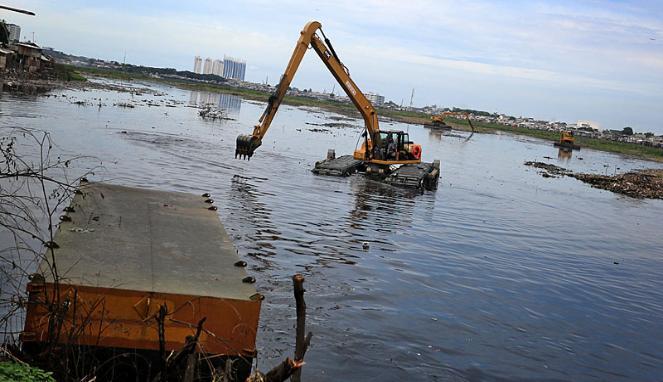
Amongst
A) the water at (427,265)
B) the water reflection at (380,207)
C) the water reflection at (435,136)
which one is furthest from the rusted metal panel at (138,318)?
the water reflection at (435,136)

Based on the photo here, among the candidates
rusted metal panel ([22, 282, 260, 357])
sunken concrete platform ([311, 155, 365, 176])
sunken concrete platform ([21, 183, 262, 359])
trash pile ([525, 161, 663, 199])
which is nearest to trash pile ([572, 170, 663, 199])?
trash pile ([525, 161, 663, 199])

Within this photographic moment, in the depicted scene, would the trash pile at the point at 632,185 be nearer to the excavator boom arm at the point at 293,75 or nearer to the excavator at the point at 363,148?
the excavator at the point at 363,148

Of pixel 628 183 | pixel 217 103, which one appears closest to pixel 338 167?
pixel 628 183

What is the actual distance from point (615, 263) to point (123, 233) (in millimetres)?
16059

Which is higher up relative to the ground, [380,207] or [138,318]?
[138,318]

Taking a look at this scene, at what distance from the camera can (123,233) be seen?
8141 millimetres

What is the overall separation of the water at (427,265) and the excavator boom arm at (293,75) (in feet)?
4.89

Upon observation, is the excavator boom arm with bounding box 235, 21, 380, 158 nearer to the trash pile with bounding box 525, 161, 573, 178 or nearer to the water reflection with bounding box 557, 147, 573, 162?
the trash pile with bounding box 525, 161, 573, 178

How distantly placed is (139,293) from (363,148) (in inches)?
1142

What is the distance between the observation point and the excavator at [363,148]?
27031mm

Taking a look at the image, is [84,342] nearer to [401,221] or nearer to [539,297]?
[539,297]

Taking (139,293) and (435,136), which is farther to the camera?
(435,136)

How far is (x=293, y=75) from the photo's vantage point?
27.9 meters

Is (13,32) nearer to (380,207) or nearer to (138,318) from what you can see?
(380,207)
